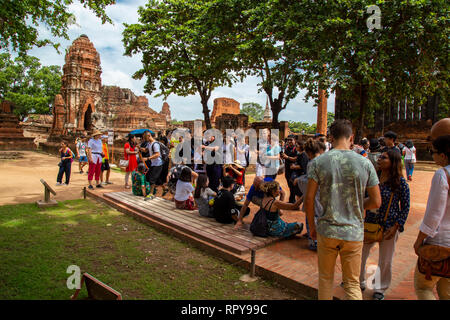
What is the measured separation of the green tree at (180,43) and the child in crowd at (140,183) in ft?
29.0

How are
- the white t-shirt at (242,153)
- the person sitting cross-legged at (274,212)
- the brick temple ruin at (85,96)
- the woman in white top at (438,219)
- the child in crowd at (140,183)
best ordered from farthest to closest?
the brick temple ruin at (85,96), the white t-shirt at (242,153), the child in crowd at (140,183), the person sitting cross-legged at (274,212), the woman in white top at (438,219)

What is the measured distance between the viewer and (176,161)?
7871mm

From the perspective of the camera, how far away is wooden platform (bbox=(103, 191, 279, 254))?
4.16m

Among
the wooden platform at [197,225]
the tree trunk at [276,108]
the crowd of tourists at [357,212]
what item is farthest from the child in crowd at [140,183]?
the tree trunk at [276,108]

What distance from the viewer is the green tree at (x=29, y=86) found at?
4319 centimetres

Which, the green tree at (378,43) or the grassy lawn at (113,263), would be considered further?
the green tree at (378,43)

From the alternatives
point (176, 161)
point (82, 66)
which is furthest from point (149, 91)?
point (82, 66)

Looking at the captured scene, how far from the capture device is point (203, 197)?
5609 mm

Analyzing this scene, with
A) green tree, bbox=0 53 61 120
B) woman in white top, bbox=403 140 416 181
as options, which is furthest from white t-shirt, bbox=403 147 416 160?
green tree, bbox=0 53 61 120

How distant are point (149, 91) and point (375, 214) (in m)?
16.4

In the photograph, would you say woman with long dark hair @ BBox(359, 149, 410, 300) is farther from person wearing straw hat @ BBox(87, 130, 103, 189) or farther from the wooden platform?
person wearing straw hat @ BBox(87, 130, 103, 189)

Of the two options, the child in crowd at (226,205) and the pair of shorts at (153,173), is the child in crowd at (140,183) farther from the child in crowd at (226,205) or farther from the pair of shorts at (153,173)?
the child in crowd at (226,205)

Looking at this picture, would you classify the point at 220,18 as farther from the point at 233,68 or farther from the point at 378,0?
the point at 378,0

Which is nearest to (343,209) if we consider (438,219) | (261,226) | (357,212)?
(357,212)
